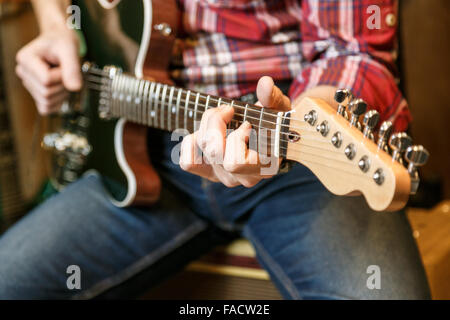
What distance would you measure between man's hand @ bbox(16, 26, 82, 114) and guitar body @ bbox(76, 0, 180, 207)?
51 millimetres

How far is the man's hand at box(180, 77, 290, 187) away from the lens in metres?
0.51

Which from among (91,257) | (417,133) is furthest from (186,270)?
(417,133)

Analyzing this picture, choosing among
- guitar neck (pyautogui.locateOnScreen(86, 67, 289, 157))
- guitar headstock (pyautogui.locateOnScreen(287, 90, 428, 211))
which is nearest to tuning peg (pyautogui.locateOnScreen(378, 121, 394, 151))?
guitar headstock (pyautogui.locateOnScreen(287, 90, 428, 211))

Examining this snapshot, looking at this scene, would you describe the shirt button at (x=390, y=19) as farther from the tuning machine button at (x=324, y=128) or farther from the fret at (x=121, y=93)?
the fret at (x=121, y=93)

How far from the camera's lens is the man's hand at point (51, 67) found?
0.86 metres

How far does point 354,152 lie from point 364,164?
0.02m

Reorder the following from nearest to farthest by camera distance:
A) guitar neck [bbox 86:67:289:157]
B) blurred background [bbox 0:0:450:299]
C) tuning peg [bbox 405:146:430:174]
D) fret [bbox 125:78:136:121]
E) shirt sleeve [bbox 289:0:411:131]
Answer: tuning peg [bbox 405:146:430:174] < guitar neck [bbox 86:67:289:157] < shirt sleeve [bbox 289:0:411:131] < fret [bbox 125:78:136:121] < blurred background [bbox 0:0:450:299]

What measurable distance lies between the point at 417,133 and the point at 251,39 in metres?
1.26

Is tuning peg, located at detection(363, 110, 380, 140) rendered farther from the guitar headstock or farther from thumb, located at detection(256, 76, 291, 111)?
thumb, located at detection(256, 76, 291, 111)

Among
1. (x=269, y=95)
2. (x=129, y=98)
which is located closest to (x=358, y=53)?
(x=269, y=95)

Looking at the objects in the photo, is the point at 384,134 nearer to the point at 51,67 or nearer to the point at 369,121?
the point at 369,121

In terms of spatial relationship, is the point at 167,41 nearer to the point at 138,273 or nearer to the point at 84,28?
the point at 84,28

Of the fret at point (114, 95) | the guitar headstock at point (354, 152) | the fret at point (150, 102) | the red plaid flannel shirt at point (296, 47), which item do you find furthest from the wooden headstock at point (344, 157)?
the fret at point (114, 95)
